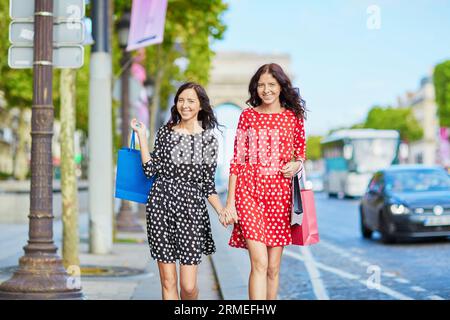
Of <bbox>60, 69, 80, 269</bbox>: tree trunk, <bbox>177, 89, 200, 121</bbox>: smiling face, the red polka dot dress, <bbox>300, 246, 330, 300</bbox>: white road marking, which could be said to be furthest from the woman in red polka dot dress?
<bbox>60, 69, 80, 269</bbox>: tree trunk

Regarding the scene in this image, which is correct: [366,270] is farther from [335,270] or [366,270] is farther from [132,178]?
[132,178]

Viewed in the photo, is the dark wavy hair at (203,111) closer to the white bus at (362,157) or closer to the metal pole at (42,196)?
the metal pole at (42,196)

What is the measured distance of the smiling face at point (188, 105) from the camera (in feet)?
20.5

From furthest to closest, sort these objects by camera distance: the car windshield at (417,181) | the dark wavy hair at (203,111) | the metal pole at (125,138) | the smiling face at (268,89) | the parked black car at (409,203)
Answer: the metal pole at (125,138)
the car windshield at (417,181)
the parked black car at (409,203)
the dark wavy hair at (203,111)
the smiling face at (268,89)

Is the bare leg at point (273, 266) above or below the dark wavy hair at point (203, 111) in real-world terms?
below

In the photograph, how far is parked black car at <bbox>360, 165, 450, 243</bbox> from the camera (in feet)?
60.5

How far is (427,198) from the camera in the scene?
60.6 ft

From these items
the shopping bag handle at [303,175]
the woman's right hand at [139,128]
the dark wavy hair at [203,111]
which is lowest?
the shopping bag handle at [303,175]

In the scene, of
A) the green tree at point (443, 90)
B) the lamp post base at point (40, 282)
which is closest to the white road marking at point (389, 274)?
the lamp post base at point (40, 282)

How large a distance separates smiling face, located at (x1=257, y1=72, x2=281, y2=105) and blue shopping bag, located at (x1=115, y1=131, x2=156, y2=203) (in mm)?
746

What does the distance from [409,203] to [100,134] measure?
5392 millimetres

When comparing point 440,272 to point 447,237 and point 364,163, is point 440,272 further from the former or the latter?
point 364,163
